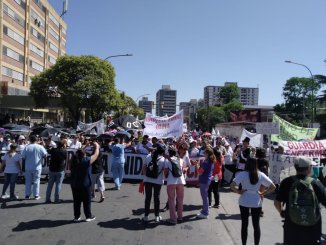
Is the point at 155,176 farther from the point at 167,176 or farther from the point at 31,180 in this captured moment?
the point at 31,180

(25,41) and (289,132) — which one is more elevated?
(25,41)

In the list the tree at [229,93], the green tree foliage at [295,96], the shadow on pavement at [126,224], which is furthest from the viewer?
the tree at [229,93]

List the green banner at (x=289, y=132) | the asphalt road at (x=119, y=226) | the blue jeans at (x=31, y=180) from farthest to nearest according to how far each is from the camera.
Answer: the green banner at (x=289, y=132)
the blue jeans at (x=31, y=180)
the asphalt road at (x=119, y=226)

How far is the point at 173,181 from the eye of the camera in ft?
27.6

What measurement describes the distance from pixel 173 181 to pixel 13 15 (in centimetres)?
5994

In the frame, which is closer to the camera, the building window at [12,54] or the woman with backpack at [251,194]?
the woman with backpack at [251,194]

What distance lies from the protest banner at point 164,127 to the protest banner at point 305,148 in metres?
3.85

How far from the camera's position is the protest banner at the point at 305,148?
14.4 meters

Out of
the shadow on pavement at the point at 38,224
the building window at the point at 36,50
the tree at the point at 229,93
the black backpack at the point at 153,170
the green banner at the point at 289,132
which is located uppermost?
the building window at the point at 36,50

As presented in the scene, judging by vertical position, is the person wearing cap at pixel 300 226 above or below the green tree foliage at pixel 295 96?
below

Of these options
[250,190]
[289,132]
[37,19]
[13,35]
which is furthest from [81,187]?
[37,19]

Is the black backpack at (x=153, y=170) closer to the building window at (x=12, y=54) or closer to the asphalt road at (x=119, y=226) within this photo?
the asphalt road at (x=119, y=226)

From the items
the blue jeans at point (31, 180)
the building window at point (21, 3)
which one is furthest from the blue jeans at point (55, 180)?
the building window at point (21, 3)

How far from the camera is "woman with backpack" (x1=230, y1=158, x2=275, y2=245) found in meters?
6.43
